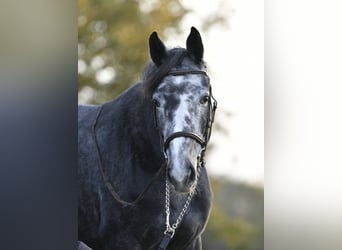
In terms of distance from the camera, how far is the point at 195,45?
299 centimetres

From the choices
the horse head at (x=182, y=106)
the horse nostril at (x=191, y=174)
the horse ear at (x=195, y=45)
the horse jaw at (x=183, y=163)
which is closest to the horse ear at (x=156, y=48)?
the horse head at (x=182, y=106)

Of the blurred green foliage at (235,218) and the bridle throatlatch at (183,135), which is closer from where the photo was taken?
the bridle throatlatch at (183,135)

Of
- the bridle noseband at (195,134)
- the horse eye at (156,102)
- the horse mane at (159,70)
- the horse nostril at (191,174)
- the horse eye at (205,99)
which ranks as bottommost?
the horse nostril at (191,174)

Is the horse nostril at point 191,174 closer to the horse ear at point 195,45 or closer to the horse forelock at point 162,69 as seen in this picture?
the horse forelock at point 162,69

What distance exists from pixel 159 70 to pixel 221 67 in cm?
52

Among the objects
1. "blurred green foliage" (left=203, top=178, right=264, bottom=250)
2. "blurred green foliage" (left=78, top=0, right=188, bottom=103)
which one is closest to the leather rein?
"blurred green foliage" (left=78, top=0, right=188, bottom=103)

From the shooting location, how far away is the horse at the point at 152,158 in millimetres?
2764

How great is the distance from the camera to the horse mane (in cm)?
291

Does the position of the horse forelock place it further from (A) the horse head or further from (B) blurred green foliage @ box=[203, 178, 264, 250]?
(B) blurred green foliage @ box=[203, 178, 264, 250]

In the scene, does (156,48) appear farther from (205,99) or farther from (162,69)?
(205,99)
